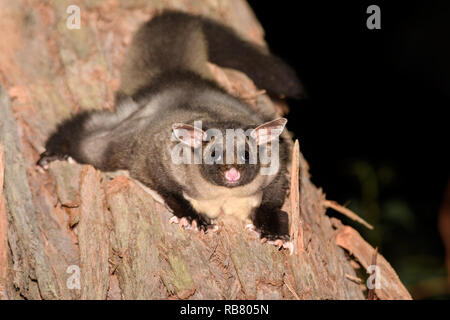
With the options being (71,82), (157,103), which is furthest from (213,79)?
(71,82)

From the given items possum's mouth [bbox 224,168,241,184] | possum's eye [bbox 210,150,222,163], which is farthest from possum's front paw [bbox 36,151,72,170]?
possum's mouth [bbox 224,168,241,184]

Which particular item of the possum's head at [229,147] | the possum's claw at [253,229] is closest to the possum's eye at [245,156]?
the possum's head at [229,147]

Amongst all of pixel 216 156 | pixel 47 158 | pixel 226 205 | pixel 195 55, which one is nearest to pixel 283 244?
pixel 226 205

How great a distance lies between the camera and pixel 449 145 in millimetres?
6219

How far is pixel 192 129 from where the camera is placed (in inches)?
135

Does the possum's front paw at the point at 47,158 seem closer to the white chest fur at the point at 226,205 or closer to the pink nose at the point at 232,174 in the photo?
the white chest fur at the point at 226,205

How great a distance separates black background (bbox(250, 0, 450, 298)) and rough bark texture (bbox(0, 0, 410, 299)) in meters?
1.74

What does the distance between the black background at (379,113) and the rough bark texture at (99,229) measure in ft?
5.70

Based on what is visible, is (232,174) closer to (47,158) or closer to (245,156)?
(245,156)

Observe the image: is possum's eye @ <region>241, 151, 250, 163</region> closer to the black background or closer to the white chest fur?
the white chest fur

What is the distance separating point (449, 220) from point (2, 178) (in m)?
3.80

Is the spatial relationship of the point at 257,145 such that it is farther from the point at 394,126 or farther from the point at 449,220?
the point at 394,126

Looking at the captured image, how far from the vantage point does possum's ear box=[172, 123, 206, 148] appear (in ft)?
11.1

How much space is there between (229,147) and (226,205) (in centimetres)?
43
